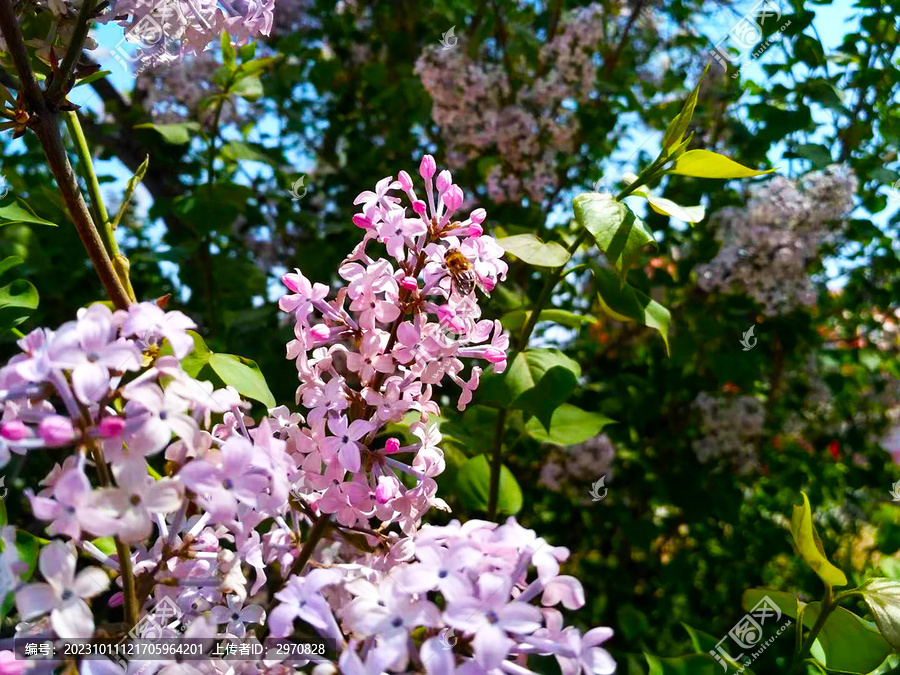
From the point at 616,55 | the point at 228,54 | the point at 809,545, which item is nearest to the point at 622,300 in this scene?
the point at 809,545

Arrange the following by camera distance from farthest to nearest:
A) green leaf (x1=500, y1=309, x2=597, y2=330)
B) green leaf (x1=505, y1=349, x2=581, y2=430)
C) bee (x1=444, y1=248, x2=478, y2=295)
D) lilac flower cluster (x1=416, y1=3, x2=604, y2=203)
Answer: lilac flower cluster (x1=416, y1=3, x2=604, y2=203) → green leaf (x1=500, y1=309, x2=597, y2=330) → green leaf (x1=505, y1=349, x2=581, y2=430) → bee (x1=444, y1=248, x2=478, y2=295)

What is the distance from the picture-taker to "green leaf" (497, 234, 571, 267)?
111 centimetres

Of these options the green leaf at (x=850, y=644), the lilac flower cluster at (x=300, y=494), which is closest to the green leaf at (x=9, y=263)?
the lilac flower cluster at (x=300, y=494)

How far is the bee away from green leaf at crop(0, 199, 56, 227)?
1.74 feet

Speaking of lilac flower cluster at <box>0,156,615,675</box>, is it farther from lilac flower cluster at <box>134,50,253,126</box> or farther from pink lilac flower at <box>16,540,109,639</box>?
lilac flower cluster at <box>134,50,253,126</box>

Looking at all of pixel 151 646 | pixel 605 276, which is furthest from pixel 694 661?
pixel 151 646

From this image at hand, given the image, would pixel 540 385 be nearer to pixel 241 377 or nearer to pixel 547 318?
pixel 547 318

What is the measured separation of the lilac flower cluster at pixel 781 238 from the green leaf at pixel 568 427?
1.31m

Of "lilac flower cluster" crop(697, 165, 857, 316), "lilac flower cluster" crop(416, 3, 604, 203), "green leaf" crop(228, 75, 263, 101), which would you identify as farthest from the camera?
"lilac flower cluster" crop(416, 3, 604, 203)

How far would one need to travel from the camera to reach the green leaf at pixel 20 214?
968 mm

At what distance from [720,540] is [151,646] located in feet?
8.92

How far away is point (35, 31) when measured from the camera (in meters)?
0.97

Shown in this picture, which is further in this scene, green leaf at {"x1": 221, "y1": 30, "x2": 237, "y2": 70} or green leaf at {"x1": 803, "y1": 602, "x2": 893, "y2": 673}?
green leaf at {"x1": 221, "y1": 30, "x2": 237, "y2": 70}

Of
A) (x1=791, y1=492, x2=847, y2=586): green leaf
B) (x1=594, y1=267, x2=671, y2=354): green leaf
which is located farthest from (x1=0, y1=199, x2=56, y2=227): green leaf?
(x1=791, y1=492, x2=847, y2=586): green leaf
